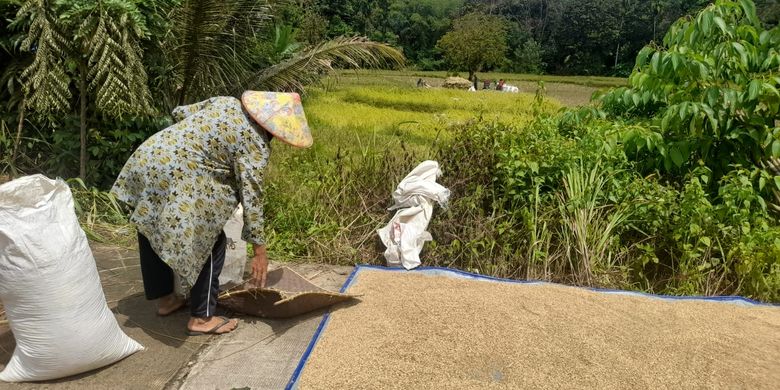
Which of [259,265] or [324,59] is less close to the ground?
[324,59]

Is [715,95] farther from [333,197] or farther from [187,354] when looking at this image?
[187,354]

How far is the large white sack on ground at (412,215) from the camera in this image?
3549 millimetres

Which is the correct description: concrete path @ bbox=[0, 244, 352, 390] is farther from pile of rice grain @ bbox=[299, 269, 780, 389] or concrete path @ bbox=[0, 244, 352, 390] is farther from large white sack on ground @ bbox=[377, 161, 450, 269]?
large white sack on ground @ bbox=[377, 161, 450, 269]

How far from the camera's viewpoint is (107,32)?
395 cm

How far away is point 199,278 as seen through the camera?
2555 mm

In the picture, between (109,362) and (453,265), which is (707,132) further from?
(109,362)

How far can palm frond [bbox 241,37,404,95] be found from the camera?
218 inches

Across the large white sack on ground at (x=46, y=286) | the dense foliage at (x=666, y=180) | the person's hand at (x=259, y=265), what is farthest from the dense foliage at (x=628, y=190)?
the large white sack on ground at (x=46, y=286)

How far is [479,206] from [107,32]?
2.70 metres

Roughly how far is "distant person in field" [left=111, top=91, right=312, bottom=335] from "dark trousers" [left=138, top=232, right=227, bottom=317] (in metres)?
0.02


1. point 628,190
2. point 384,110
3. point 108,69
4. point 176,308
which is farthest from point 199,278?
point 384,110

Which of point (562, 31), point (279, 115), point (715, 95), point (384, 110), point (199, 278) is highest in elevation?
point (562, 31)

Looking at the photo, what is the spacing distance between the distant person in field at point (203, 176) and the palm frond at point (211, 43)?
247cm

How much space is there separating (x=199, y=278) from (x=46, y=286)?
0.60m
